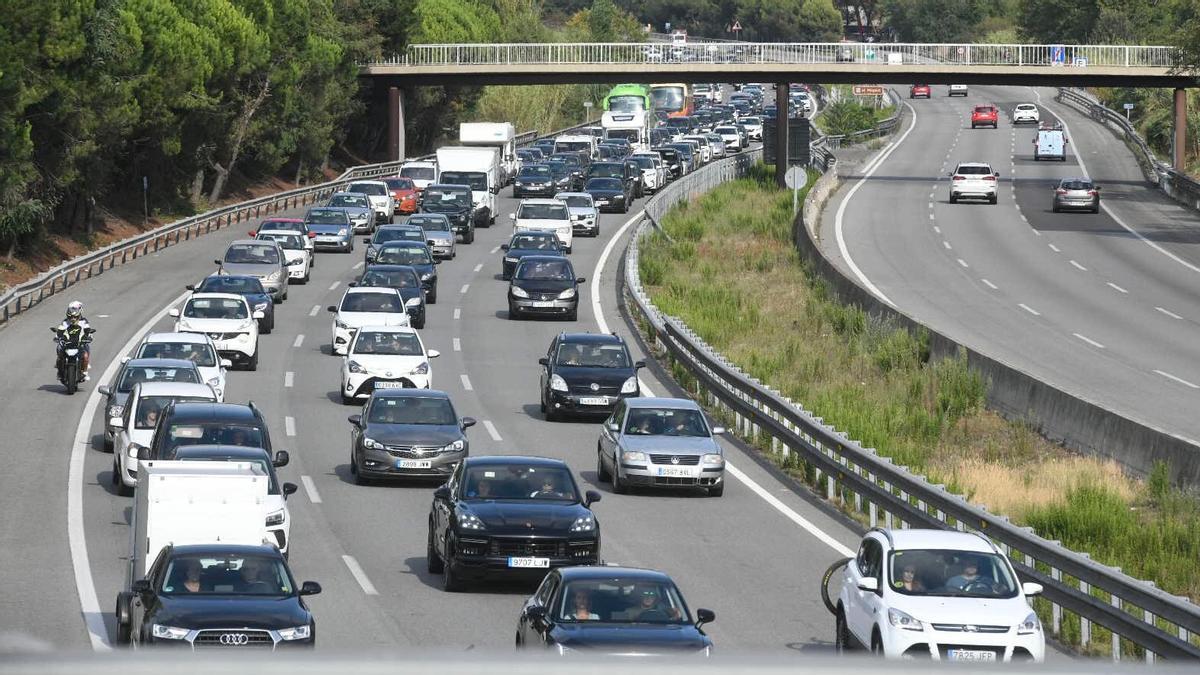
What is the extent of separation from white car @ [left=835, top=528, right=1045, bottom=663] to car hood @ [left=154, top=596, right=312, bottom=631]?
14.4ft

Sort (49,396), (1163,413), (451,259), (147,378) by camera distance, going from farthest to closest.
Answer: (451,259)
(49,396)
(1163,413)
(147,378)

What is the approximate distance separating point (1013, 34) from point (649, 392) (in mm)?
169512

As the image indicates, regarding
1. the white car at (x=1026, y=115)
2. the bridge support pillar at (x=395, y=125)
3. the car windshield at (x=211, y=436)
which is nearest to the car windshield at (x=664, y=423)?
the car windshield at (x=211, y=436)

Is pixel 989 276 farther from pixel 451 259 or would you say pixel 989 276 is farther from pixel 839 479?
pixel 839 479

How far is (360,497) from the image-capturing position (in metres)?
25.0

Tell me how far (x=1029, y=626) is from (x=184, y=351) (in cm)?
2048

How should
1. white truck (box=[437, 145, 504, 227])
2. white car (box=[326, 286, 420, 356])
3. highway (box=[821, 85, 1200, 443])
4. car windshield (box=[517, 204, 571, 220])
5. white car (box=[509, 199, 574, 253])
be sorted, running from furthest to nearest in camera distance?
1. white truck (box=[437, 145, 504, 227])
2. car windshield (box=[517, 204, 571, 220])
3. white car (box=[509, 199, 574, 253])
4. white car (box=[326, 286, 420, 356])
5. highway (box=[821, 85, 1200, 443])

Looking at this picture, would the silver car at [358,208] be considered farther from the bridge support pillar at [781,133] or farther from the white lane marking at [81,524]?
the white lane marking at [81,524]

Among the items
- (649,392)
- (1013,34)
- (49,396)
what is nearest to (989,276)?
(649,392)

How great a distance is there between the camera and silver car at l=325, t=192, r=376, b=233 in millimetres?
64062

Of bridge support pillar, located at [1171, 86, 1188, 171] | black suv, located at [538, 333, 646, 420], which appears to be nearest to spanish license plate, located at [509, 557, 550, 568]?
black suv, located at [538, 333, 646, 420]

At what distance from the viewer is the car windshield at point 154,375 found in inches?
1142

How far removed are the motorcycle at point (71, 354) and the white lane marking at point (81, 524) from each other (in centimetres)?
49

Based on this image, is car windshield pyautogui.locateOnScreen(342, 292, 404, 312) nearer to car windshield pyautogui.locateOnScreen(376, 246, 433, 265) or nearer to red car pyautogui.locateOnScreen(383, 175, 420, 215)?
car windshield pyautogui.locateOnScreen(376, 246, 433, 265)
